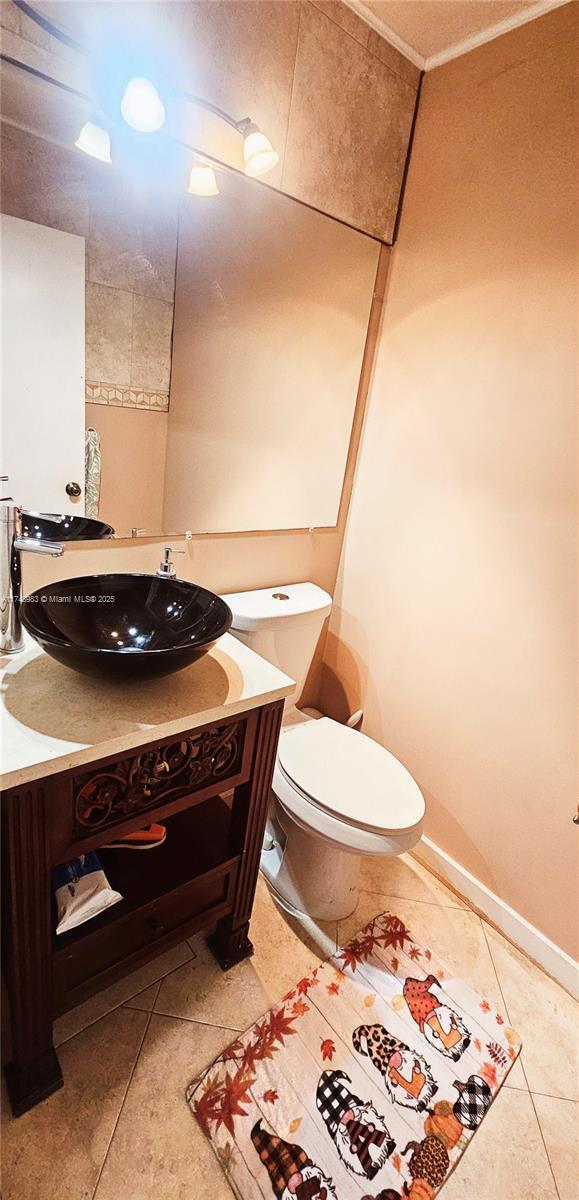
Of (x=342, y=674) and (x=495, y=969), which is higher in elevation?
(x=342, y=674)

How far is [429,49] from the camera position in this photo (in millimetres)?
1475

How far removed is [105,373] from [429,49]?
4.33 ft

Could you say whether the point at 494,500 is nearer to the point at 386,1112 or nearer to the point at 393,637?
the point at 393,637

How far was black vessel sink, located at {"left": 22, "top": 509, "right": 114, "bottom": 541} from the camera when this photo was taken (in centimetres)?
127

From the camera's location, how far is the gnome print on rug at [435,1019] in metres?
1.32

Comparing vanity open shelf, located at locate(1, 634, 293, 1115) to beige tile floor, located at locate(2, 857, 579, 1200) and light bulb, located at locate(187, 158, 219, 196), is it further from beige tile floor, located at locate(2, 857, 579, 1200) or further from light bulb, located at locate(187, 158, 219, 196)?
light bulb, located at locate(187, 158, 219, 196)

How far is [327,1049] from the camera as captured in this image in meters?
1.27

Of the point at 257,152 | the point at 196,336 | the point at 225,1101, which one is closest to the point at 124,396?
the point at 196,336

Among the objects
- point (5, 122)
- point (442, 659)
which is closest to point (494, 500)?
point (442, 659)

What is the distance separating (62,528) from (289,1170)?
1463 millimetres

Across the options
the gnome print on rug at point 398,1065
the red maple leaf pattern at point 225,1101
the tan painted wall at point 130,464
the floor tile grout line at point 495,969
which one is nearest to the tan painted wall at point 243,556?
the tan painted wall at point 130,464

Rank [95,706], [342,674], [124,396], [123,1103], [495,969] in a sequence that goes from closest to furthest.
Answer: [95,706]
[123,1103]
[124,396]
[495,969]
[342,674]

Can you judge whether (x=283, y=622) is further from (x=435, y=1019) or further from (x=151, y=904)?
(x=435, y=1019)

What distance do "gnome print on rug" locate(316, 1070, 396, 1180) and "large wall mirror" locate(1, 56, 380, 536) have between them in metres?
1.40
